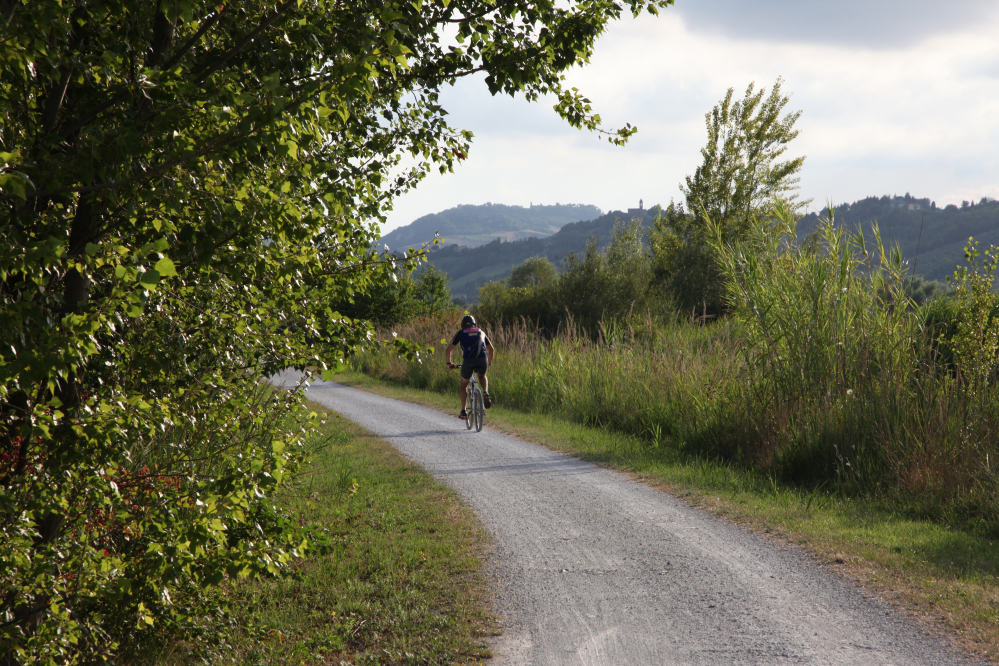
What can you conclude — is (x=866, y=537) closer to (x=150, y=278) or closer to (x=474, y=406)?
(x=150, y=278)

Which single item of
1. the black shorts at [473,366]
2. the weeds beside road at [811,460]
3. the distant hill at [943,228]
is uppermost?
the distant hill at [943,228]

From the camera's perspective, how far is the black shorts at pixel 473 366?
1279 cm

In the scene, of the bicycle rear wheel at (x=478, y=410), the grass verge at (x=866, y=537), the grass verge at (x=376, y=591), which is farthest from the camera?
the bicycle rear wheel at (x=478, y=410)

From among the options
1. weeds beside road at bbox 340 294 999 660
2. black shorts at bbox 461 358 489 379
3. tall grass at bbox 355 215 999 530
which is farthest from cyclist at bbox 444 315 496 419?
tall grass at bbox 355 215 999 530

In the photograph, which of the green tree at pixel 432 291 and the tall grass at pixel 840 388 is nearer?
the tall grass at pixel 840 388

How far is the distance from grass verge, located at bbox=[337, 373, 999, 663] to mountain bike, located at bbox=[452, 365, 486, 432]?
3021 millimetres

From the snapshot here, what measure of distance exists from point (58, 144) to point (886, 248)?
8483 millimetres

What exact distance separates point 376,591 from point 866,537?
4.19 meters

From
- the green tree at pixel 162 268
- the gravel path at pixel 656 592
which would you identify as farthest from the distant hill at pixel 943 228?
the green tree at pixel 162 268

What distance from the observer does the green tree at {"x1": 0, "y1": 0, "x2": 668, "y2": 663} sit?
2293mm

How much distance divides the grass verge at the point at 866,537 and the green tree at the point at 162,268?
4.05m

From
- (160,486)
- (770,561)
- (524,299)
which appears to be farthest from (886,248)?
(524,299)

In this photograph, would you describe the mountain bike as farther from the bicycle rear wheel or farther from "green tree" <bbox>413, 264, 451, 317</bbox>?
"green tree" <bbox>413, 264, 451, 317</bbox>

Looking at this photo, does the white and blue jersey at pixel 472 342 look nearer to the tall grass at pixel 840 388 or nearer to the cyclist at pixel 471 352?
the cyclist at pixel 471 352
